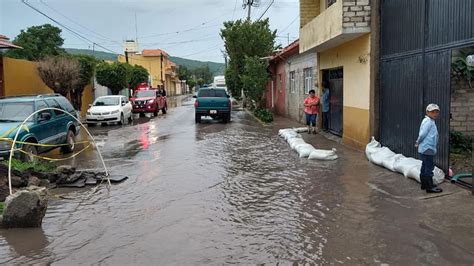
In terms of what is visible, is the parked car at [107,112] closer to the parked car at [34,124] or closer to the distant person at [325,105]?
the parked car at [34,124]

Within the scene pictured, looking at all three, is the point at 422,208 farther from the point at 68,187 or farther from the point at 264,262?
the point at 68,187

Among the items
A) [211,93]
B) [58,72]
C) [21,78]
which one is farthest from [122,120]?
[21,78]

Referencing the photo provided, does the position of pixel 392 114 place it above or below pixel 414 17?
below

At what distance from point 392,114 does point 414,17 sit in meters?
2.30

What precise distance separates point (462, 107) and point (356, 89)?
2.76 metres

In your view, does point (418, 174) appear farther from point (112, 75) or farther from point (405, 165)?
point (112, 75)

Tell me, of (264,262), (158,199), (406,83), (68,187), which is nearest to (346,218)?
(264,262)

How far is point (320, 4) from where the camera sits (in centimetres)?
2034

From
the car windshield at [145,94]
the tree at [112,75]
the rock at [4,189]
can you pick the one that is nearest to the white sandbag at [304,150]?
the rock at [4,189]

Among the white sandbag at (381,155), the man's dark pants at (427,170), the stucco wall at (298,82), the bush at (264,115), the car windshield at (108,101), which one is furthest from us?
the car windshield at (108,101)

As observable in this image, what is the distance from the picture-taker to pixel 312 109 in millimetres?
17422

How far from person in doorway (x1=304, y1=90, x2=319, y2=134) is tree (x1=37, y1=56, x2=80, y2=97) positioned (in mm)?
12876

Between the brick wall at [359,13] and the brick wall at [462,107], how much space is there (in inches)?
107

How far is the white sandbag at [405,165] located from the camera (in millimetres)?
9240
